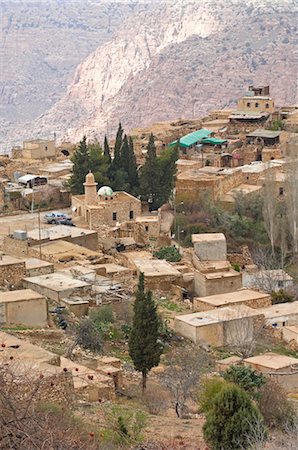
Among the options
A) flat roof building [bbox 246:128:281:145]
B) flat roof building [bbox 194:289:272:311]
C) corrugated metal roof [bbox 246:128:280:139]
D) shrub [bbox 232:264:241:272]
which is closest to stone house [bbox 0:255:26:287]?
flat roof building [bbox 194:289:272:311]

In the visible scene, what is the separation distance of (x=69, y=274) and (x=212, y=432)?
466 inches

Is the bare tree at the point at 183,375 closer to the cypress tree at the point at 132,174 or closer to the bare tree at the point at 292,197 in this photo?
the bare tree at the point at 292,197

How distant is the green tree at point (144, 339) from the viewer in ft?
60.4

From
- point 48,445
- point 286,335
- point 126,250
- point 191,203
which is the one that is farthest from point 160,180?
point 48,445

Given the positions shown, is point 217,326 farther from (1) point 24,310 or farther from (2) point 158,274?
(2) point 158,274

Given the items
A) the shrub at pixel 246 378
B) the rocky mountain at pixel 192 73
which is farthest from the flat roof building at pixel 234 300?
the rocky mountain at pixel 192 73

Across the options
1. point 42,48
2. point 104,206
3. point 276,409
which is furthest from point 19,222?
point 42,48

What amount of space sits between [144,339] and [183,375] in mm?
1055

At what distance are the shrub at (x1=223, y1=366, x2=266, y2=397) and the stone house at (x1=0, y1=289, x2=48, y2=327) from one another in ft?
14.3

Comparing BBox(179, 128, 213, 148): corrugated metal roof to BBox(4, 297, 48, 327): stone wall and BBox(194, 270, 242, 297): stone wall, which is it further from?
BBox(4, 297, 48, 327): stone wall

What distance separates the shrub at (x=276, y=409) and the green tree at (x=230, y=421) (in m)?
0.99

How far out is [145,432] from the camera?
14.2 meters

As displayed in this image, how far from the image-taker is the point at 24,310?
2080 centimetres

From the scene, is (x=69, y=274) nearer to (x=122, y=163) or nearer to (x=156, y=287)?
(x=156, y=287)
